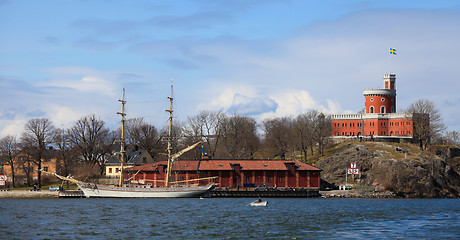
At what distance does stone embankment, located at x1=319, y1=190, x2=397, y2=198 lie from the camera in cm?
10337

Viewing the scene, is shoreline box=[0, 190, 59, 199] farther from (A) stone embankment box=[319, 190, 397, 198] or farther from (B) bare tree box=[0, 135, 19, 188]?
(A) stone embankment box=[319, 190, 397, 198]

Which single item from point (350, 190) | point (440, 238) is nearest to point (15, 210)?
point (440, 238)

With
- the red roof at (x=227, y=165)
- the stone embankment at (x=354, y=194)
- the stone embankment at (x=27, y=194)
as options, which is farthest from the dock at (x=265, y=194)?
the stone embankment at (x=27, y=194)

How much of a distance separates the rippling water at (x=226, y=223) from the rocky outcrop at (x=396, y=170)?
37.7 m

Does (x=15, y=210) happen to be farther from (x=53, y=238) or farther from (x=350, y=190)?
(x=350, y=190)

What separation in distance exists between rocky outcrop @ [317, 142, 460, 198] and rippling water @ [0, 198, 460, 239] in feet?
124

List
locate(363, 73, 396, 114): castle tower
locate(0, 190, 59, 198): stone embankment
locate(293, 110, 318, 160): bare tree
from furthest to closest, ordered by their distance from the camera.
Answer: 1. locate(363, 73, 396, 114): castle tower
2. locate(293, 110, 318, 160): bare tree
3. locate(0, 190, 59, 198): stone embankment

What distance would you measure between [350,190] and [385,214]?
41.0 meters

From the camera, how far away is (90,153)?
401 ft

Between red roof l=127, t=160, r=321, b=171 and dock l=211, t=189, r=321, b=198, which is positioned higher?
red roof l=127, t=160, r=321, b=171

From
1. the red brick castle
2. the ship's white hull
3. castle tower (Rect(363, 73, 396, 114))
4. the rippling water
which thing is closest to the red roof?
the ship's white hull

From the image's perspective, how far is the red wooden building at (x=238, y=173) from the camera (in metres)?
107

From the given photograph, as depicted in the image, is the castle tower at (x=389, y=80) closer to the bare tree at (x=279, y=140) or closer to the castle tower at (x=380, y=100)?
the castle tower at (x=380, y=100)

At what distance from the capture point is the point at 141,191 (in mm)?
99250
